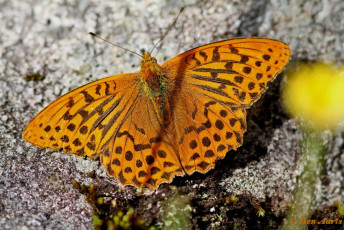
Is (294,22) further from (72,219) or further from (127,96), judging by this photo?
(72,219)

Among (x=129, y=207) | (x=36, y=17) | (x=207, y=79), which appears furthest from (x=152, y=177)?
(x=36, y=17)

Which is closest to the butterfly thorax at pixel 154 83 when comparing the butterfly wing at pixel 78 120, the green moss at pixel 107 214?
the butterfly wing at pixel 78 120

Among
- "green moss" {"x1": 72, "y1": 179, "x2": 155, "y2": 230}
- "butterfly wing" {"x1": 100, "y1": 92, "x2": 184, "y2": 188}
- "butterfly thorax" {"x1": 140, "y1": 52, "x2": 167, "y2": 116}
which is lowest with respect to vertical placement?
"green moss" {"x1": 72, "y1": 179, "x2": 155, "y2": 230}

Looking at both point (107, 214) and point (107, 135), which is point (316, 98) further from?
point (107, 214)

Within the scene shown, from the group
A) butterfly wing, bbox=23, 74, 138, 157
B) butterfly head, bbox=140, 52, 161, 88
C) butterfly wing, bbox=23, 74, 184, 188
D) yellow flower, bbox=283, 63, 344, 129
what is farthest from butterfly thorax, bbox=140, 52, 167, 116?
yellow flower, bbox=283, 63, 344, 129

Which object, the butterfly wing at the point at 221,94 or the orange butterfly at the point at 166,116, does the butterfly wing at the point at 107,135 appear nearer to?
the orange butterfly at the point at 166,116

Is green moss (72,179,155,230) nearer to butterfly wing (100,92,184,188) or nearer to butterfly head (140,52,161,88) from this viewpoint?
butterfly wing (100,92,184,188)
